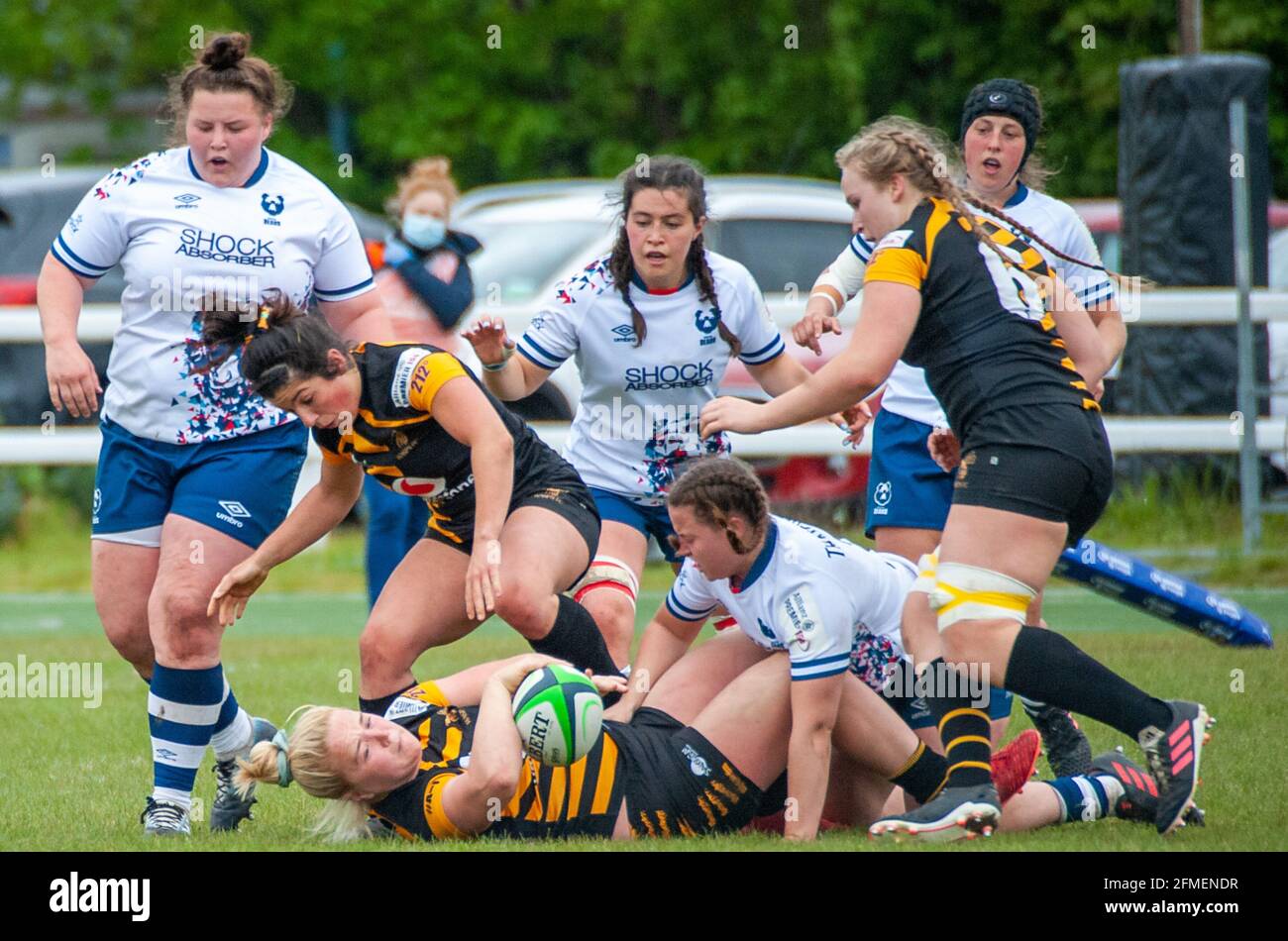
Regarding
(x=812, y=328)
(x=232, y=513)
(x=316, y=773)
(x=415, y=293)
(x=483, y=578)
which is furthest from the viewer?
(x=415, y=293)

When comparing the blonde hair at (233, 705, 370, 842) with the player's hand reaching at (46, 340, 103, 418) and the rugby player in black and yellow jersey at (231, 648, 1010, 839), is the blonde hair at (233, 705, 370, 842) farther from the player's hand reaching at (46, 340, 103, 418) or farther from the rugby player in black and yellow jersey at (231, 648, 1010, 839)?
the player's hand reaching at (46, 340, 103, 418)

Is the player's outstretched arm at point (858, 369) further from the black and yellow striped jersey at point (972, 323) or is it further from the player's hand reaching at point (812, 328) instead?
the player's hand reaching at point (812, 328)


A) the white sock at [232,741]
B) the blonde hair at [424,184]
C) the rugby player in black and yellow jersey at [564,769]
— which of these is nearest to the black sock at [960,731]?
the rugby player in black and yellow jersey at [564,769]

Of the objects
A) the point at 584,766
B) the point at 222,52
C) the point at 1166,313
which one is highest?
the point at 222,52

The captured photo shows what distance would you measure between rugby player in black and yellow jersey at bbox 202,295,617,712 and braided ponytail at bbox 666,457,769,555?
1.59ft

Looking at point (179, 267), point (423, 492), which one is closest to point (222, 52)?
point (179, 267)

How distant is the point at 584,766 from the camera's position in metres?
4.86

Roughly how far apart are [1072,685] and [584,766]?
1278 millimetres

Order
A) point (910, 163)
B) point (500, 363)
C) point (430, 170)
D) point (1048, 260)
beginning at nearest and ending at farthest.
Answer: point (910, 163) → point (500, 363) → point (1048, 260) → point (430, 170)

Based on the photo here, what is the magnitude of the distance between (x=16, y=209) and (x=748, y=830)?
9939mm

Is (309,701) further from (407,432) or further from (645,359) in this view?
(407,432)

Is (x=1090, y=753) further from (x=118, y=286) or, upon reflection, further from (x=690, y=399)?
(x=118, y=286)

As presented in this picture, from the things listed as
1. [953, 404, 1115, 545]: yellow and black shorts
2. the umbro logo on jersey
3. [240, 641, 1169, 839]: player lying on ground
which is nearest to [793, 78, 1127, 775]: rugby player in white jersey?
[240, 641, 1169, 839]: player lying on ground

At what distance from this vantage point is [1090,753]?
584 centimetres
